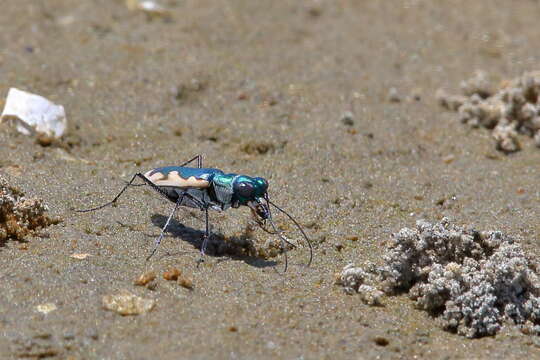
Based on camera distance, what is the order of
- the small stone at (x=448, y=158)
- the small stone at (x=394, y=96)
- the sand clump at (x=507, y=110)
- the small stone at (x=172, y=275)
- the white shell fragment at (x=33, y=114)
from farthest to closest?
the small stone at (x=394, y=96) → the sand clump at (x=507, y=110) → the small stone at (x=448, y=158) → the white shell fragment at (x=33, y=114) → the small stone at (x=172, y=275)

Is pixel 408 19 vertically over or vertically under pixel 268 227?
over

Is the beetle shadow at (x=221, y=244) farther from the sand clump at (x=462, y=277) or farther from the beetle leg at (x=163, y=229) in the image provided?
the sand clump at (x=462, y=277)

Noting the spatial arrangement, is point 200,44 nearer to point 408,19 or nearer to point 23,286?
point 408,19

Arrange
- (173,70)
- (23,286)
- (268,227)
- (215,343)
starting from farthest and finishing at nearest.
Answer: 1. (173,70)
2. (268,227)
3. (23,286)
4. (215,343)

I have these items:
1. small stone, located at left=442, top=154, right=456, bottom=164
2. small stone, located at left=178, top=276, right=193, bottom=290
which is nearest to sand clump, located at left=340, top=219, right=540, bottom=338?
small stone, located at left=178, top=276, right=193, bottom=290

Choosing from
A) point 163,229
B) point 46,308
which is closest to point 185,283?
point 163,229

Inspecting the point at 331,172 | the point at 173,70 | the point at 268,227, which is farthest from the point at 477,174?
the point at 173,70

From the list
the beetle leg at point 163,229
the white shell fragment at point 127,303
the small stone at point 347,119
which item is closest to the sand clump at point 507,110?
the small stone at point 347,119
